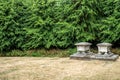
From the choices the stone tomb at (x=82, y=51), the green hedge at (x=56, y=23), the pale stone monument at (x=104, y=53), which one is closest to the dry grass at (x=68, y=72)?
the pale stone monument at (x=104, y=53)

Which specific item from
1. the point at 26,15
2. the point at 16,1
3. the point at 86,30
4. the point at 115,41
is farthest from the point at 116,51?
the point at 16,1

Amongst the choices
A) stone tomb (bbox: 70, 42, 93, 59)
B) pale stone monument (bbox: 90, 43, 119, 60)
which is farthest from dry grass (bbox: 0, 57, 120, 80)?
stone tomb (bbox: 70, 42, 93, 59)

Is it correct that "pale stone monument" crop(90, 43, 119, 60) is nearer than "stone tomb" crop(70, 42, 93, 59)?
Yes

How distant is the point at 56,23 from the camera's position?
36.5 ft

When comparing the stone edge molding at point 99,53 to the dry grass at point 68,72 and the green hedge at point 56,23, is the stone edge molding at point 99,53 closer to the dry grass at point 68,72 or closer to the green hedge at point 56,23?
the dry grass at point 68,72

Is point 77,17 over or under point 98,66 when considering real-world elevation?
over

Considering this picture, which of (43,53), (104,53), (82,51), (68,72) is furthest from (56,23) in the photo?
(68,72)

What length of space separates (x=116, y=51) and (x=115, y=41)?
0.46 metres

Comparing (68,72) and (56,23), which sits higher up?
(56,23)

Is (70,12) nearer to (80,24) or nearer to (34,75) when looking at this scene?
(80,24)

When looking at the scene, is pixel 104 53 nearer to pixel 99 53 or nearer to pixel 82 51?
pixel 99 53

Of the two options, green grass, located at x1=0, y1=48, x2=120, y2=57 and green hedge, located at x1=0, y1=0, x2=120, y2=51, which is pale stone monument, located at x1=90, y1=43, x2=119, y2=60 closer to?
green hedge, located at x1=0, y1=0, x2=120, y2=51

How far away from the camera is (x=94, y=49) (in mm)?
10938

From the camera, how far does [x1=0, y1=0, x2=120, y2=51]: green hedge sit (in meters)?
10.5
